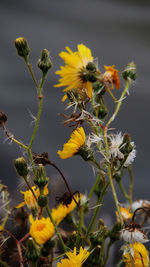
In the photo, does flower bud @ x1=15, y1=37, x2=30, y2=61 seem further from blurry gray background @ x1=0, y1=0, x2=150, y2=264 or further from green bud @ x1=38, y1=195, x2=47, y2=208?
blurry gray background @ x1=0, y1=0, x2=150, y2=264

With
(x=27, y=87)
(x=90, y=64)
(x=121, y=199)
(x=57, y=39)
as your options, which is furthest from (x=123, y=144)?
(x=57, y=39)

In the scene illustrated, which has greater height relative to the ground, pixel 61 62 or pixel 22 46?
pixel 61 62

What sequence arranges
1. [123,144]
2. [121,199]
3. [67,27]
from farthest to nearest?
[67,27] < [121,199] < [123,144]

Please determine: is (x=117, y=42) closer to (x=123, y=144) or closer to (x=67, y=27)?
(x=67, y=27)

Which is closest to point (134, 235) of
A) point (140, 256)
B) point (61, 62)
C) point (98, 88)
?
point (140, 256)

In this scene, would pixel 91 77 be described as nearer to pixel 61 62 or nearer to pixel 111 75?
pixel 111 75

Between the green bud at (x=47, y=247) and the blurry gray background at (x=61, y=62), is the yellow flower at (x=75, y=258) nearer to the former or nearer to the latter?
the green bud at (x=47, y=247)

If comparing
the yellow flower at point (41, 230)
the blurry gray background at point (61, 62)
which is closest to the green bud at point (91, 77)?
the yellow flower at point (41, 230)
